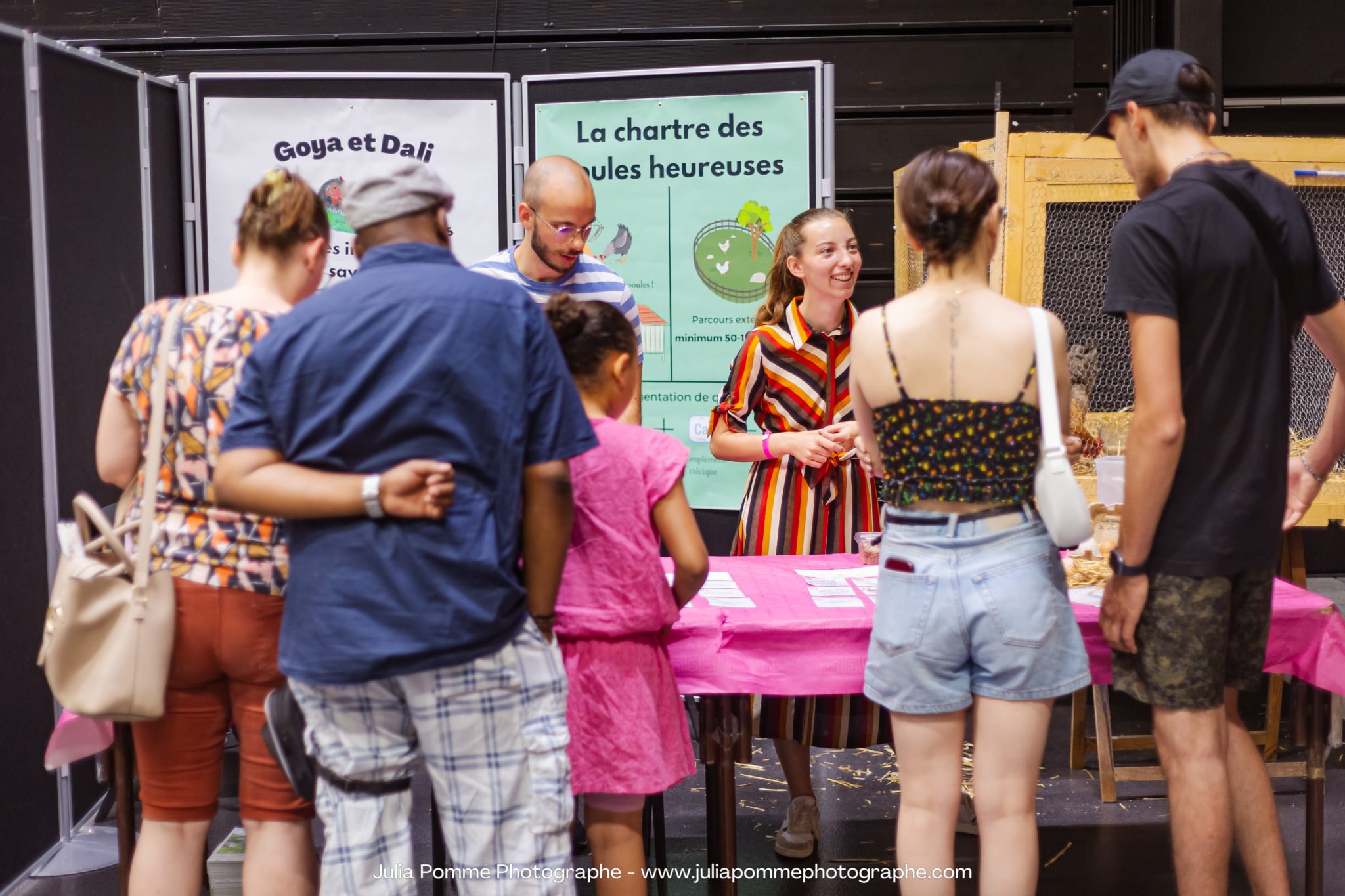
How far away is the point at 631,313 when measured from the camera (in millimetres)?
3383

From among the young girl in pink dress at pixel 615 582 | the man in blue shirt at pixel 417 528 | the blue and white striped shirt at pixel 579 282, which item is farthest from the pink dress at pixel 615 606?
the blue and white striped shirt at pixel 579 282

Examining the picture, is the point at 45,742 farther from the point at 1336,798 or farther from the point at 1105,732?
the point at 1336,798

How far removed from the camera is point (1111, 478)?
106 inches

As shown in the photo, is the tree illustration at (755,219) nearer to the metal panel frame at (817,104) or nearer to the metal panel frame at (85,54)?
the metal panel frame at (817,104)

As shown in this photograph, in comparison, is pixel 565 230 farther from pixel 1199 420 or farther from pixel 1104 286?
pixel 1104 286

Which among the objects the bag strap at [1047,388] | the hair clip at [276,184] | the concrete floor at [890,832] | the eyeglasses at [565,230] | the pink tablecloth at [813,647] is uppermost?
the eyeglasses at [565,230]

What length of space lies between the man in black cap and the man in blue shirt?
1063 millimetres

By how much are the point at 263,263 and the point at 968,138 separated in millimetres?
4174

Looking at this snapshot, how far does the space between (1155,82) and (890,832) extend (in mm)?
2125

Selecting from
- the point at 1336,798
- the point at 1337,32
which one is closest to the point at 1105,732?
the point at 1336,798

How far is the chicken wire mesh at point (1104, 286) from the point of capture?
396 centimetres

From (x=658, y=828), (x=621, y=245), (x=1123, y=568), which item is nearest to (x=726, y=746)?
(x=658, y=828)

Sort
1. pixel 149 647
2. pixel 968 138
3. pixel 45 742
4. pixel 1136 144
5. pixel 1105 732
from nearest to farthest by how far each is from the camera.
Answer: pixel 149 647 → pixel 1136 144 → pixel 45 742 → pixel 1105 732 → pixel 968 138

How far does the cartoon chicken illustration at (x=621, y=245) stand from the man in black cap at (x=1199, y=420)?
8.10 ft
